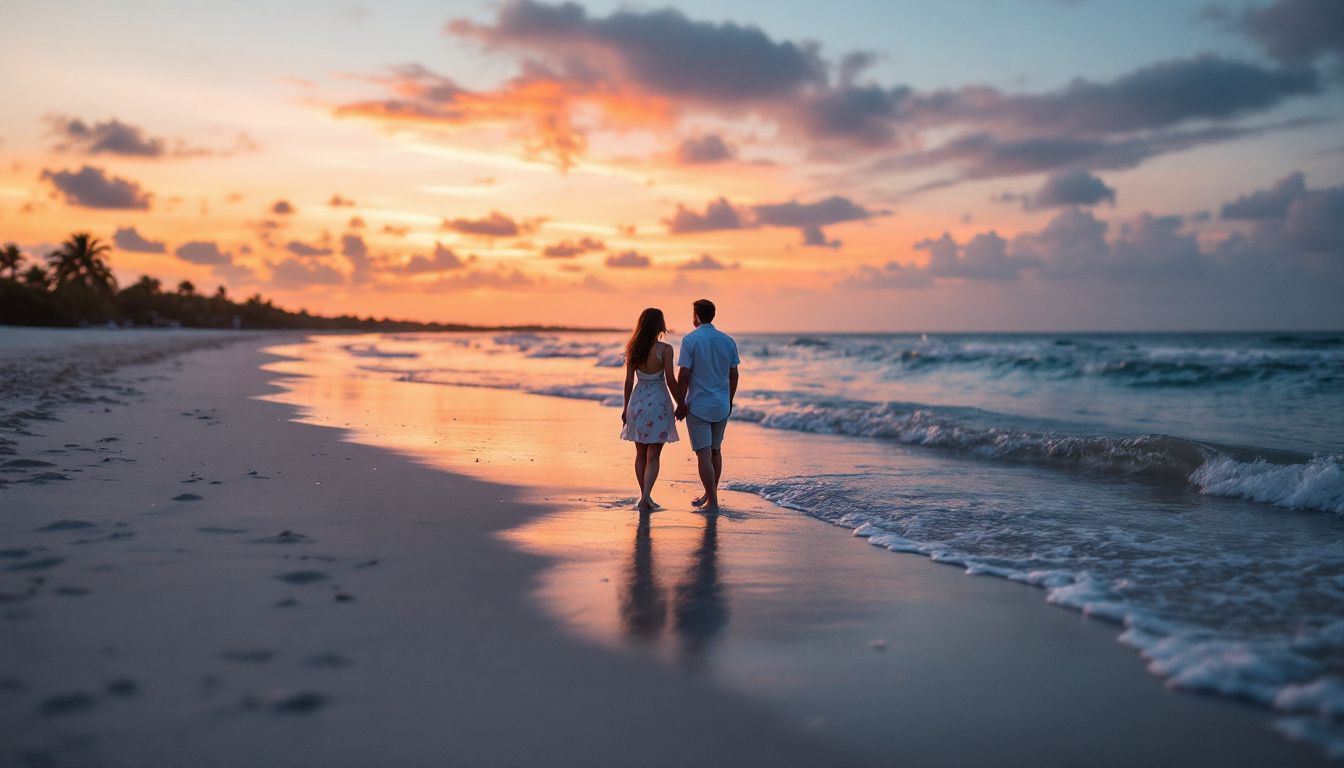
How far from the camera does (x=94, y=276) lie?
82.4 m

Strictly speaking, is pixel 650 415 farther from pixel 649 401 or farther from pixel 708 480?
pixel 708 480

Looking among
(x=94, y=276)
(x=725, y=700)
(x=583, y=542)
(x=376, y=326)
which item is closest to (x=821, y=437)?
(x=583, y=542)

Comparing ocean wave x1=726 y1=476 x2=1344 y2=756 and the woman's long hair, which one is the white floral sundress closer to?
the woman's long hair

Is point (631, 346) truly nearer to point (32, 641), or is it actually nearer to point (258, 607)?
point (258, 607)

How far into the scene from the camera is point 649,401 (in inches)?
297

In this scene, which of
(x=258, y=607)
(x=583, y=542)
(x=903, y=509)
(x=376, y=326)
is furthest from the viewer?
(x=376, y=326)

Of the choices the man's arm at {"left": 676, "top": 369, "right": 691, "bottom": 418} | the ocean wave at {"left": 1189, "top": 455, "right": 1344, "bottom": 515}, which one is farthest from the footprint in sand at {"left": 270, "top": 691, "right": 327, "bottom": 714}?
the ocean wave at {"left": 1189, "top": 455, "right": 1344, "bottom": 515}

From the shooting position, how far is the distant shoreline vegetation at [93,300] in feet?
214

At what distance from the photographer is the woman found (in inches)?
294

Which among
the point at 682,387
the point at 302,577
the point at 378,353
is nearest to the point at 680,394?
the point at 682,387

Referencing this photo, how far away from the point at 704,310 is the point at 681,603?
3.63 meters

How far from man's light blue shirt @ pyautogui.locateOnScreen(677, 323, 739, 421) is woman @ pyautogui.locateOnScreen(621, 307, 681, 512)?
0.23m

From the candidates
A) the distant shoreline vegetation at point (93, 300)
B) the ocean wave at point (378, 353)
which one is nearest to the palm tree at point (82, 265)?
the distant shoreline vegetation at point (93, 300)

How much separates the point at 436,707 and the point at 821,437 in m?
10.8
